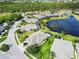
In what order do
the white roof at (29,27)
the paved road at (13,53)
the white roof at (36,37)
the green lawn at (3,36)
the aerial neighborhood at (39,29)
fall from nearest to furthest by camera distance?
the paved road at (13,53)
the aerial neighborhood at (39,29)
the white roof at (36,37)
the green lawn at (3,36)
the white roof at (29,27)

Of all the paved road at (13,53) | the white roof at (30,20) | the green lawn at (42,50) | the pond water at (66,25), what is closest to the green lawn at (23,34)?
the paved road at (13,53)

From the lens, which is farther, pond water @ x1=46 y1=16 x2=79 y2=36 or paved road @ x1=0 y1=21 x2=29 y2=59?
pond water @ x1=46 y1=16 x2=79 y2=36

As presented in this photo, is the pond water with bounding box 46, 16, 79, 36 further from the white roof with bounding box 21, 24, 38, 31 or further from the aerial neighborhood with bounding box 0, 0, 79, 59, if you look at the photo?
the white roof with bounding box 21, 24, 38, 31

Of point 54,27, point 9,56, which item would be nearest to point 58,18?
point 54,27

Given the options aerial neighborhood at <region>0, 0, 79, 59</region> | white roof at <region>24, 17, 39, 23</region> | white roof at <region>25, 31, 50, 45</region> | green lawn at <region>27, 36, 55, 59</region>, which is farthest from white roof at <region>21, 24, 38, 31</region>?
green lawn at <region>27, 36, 55, 59</region>

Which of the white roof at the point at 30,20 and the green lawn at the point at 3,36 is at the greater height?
the green lawn at the point at 3,36

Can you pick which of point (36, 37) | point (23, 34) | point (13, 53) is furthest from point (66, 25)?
point (13, 53)

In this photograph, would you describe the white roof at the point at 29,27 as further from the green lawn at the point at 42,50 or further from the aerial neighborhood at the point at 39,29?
the green lawn at the point at 42,50

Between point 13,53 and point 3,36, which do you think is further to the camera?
point 3,36

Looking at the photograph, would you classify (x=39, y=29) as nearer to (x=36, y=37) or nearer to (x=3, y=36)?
(x=36, y=37)
